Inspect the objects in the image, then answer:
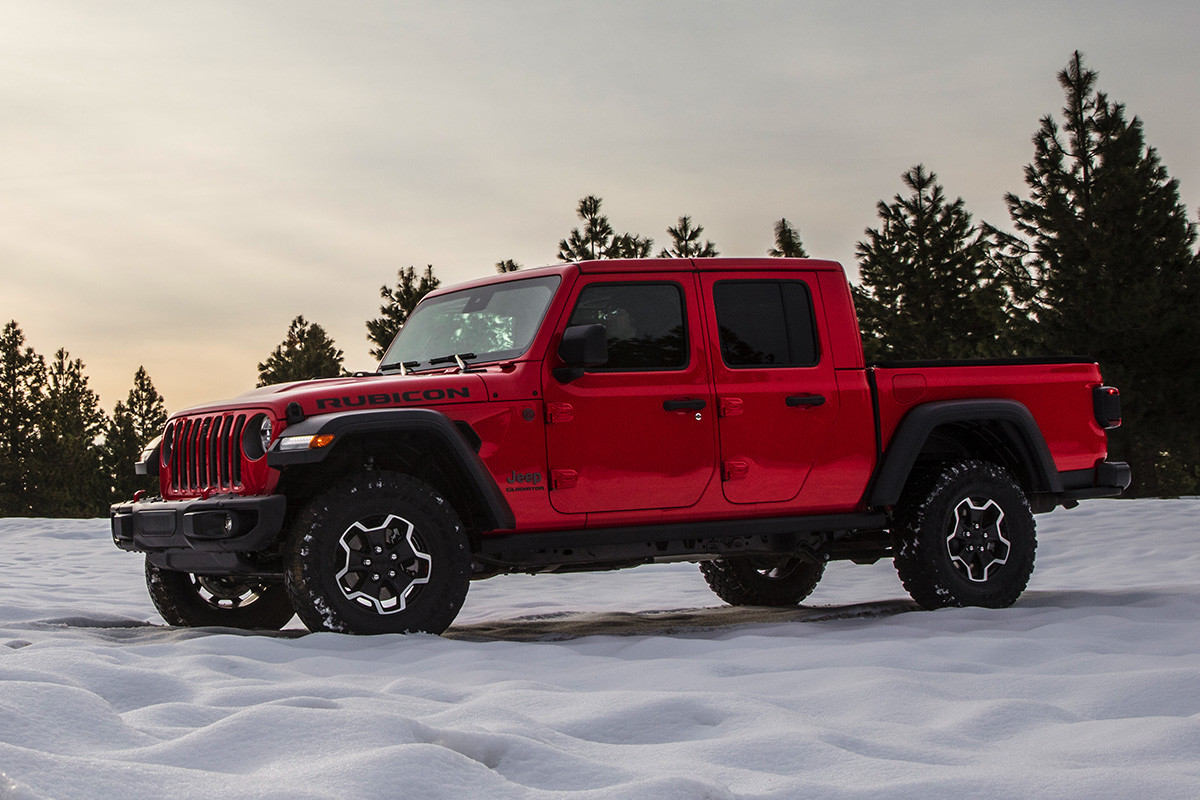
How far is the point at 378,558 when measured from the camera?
18.8 feet

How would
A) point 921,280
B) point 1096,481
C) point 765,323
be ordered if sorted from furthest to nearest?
point 921,280, point 1096,481, point 765,323

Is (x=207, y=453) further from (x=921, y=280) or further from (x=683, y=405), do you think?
(x=921, y=280)

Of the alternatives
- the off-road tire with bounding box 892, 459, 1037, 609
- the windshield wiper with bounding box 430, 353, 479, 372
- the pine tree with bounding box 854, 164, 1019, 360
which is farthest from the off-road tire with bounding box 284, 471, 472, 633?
the pine tree with bounding box 854, 164, 1019, 360

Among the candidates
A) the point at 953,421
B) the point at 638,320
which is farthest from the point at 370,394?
the point at 953,421

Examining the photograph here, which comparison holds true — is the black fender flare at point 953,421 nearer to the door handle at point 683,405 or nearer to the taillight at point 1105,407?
the taillight at point 1105,407

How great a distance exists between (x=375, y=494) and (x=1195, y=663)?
3.50 meters

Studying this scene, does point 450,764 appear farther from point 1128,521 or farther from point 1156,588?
point 1128,521

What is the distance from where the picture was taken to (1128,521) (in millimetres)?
13461

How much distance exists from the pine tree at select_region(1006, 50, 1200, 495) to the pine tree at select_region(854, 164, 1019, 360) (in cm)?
559

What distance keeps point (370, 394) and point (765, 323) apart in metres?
2.22

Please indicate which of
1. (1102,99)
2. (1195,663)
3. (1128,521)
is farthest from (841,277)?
(1102,99)

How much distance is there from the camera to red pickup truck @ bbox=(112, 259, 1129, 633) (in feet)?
18.8

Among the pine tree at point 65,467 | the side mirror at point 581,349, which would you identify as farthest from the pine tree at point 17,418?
the side mirror at point 581,349

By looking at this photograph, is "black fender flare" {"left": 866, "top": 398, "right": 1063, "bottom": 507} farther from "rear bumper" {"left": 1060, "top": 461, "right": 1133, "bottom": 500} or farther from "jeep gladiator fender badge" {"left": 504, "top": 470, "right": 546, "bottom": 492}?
"jeep gladiator fender badge" {"left": 504, "top": 470, "right": 546, "bottom": 492}
